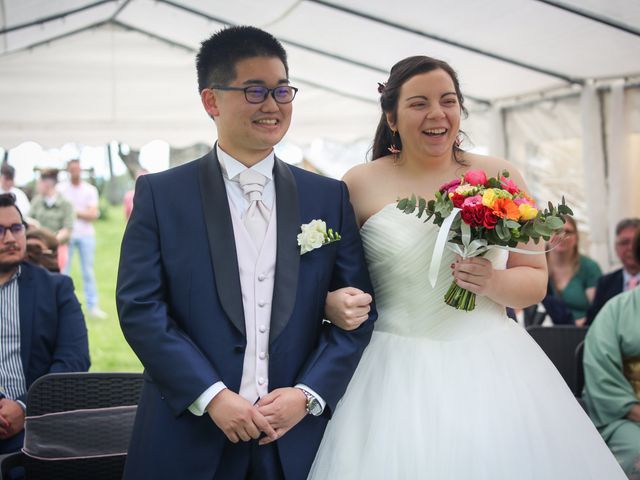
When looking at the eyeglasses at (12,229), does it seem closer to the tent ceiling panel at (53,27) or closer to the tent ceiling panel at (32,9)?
the tent ceiling panel at (32,9)

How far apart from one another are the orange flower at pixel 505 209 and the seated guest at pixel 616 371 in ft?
5.77

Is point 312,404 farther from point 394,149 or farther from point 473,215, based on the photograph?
point 394,149

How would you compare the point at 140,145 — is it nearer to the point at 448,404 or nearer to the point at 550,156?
the point at 550,156

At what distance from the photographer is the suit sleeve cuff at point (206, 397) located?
7.69ft

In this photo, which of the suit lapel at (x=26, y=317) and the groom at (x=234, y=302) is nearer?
Result: the groom at (x=234, y=302)

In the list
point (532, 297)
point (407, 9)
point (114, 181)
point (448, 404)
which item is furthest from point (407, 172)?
point (114, 181)

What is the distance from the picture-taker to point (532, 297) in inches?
113

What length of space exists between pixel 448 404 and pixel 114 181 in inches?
855

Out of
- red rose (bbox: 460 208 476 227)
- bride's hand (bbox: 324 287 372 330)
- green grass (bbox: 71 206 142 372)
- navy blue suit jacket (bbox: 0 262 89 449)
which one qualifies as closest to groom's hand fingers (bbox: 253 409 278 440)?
bride's hand (bbox: 324 287 372 330)

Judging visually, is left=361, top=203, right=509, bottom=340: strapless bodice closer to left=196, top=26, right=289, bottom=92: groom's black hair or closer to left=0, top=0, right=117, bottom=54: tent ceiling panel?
left=196, top=26, right=289, bottom=92: groom's black hair

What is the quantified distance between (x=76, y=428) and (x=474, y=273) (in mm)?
1804

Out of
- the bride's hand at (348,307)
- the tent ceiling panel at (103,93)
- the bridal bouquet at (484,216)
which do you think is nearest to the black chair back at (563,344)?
the bridal bouquet at (484,216)

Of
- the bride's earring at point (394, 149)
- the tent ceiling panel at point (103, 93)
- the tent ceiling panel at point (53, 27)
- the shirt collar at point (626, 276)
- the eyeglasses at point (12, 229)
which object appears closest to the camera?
the bride's earring at point (394, 149)

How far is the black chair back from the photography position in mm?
5090
